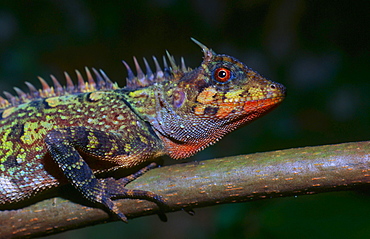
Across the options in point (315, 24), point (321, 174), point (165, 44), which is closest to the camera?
point (321, 174)

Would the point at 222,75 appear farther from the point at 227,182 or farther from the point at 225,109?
the point at 227,182

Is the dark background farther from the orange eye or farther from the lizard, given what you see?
the orange eye

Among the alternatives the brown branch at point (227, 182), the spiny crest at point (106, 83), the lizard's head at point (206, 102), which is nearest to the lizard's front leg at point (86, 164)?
the brown branch at point (227, 182)

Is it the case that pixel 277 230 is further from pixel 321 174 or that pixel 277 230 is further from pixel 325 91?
pixel 325 91

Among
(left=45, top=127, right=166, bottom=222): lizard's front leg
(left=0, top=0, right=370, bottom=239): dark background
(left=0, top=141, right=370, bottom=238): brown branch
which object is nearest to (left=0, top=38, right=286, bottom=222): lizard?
(left=45, top=127, right=166, bottom=222): lizard's front leg

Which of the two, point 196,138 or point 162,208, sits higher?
point 196,138

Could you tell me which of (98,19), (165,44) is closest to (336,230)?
(98,19)

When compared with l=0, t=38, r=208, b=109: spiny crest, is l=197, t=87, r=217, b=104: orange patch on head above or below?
below

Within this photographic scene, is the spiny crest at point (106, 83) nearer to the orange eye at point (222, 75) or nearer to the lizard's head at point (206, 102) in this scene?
the lizard's head at point (206, 102)
